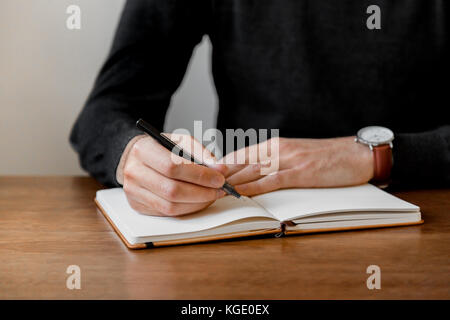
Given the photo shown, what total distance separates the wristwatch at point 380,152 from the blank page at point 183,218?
34 centimetres

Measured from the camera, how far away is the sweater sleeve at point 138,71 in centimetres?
129

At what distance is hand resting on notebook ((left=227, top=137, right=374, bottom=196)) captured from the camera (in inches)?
42.6

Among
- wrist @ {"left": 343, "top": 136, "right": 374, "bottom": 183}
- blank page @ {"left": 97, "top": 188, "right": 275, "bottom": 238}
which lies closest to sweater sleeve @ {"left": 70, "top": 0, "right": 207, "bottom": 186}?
blank page @ {"left": 97, "top": 188, "right": 275, "bottom": 238}

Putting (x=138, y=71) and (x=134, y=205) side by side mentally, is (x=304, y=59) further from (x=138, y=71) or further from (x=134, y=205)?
(x=134, y=205)

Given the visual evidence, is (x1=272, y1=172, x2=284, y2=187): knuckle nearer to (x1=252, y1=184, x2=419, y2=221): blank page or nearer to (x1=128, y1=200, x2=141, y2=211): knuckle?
(x1=252, y1=184, x2=419, y2=221): blank page

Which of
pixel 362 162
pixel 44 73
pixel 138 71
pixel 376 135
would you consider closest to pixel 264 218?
pixel 362 162

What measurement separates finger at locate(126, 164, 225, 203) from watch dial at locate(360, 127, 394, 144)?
42cm

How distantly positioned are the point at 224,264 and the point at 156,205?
197mm

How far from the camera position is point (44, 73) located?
1708mm

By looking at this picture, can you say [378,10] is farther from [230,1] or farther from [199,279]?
[199,279]

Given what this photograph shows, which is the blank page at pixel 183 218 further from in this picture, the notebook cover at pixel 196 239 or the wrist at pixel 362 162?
the wrist at pixel 362 162

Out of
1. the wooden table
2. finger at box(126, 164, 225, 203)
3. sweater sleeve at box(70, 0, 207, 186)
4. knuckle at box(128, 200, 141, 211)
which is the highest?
sweater sleeve at box(70, 0, 207, 186)

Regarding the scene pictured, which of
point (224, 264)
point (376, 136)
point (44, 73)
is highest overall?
point (44, 73)
